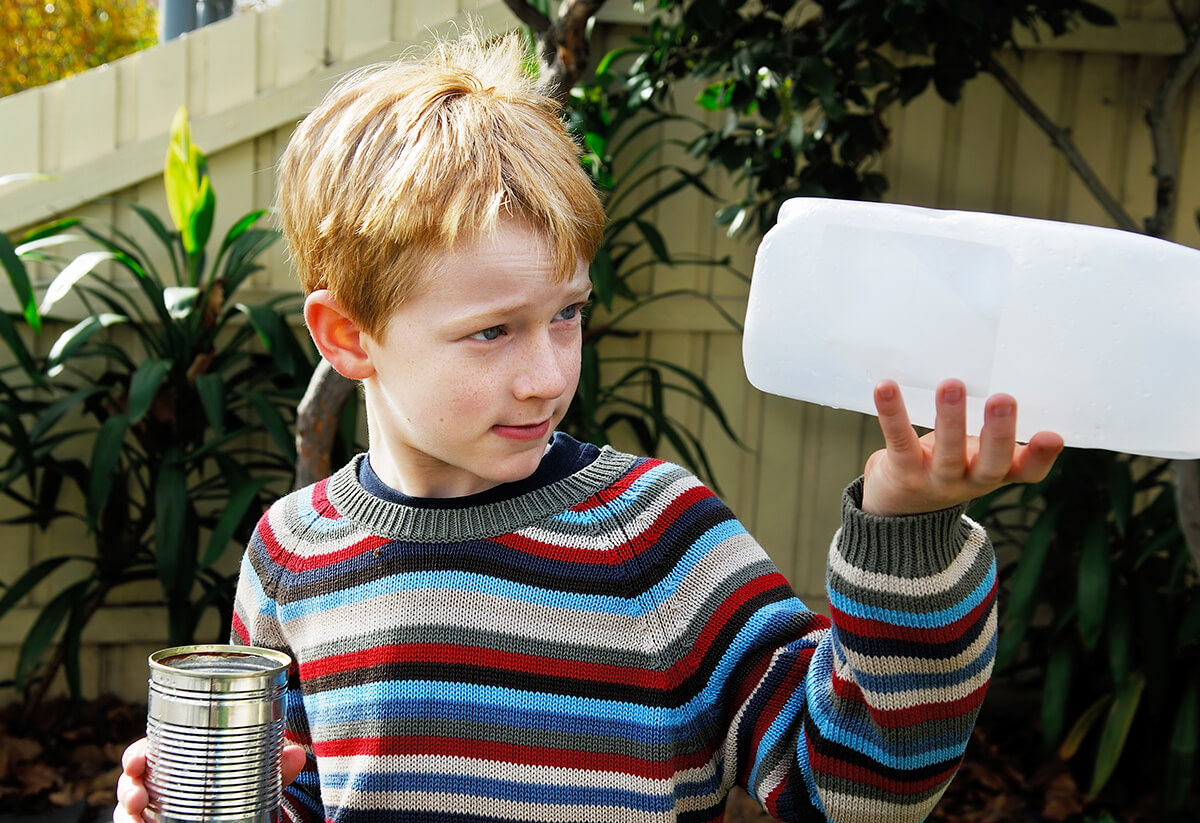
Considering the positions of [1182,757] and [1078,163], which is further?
[1078,163]

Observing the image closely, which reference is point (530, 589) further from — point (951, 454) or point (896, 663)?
point (951, 454)

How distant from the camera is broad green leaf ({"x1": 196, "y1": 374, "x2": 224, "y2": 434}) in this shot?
9.62 feet

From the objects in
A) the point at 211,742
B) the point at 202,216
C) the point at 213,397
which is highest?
the point at 202,216

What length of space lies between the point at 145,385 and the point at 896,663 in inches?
95.7

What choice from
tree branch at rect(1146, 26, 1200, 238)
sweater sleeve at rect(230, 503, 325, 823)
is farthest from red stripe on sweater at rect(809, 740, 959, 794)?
tree branch at rect(1146, 26, 1200, 238)

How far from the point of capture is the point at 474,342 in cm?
106

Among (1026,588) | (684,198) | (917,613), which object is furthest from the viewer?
(684,198)

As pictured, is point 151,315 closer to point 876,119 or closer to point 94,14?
point 876,119

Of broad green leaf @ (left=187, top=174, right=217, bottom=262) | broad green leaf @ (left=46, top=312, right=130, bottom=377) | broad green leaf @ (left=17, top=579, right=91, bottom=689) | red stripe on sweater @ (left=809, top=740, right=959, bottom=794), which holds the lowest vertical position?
broad green leaf @ (left=17, top=579, right=91, bottom=689)

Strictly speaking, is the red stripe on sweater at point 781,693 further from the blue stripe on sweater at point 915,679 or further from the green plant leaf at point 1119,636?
the green plant leaf at point 1119,636

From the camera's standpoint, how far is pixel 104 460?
2.94m

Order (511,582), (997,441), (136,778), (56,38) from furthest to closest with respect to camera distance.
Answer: (56,38) < (511,582) < (136,778) < (997,441)

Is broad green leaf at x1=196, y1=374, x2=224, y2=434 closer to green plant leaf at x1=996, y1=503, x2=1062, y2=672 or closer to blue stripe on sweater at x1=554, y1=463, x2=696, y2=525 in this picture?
blue stripe on sweater at x1=554, y1=463, x2=696, y2=525

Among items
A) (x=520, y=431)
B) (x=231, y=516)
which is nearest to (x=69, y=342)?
(x=231, y=516)
